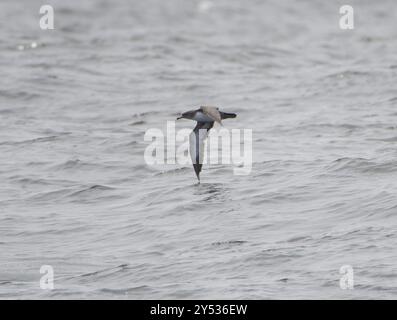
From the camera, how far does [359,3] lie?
41.5m

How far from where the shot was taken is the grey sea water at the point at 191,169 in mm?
12961

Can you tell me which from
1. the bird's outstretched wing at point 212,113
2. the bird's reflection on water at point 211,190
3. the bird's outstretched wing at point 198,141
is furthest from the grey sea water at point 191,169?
the bird's outstretched wing at point 212,113

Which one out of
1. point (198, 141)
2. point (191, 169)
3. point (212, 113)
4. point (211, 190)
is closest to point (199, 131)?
point (198, 141)

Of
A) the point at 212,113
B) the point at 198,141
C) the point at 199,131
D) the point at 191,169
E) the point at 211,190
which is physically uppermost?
the point at 212,113

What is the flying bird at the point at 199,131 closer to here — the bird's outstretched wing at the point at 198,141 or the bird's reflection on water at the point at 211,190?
the bird's outstretched wing at the point at 198,141

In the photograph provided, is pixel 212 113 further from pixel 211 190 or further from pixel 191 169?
pixel 191 169

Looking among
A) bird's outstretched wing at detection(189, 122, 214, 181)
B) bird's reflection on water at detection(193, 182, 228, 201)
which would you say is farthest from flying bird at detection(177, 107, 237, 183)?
bird's reflection on water at detection(193, 182, 228, 201)

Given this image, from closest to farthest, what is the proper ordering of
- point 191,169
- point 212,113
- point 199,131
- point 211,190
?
point 212,113 → point 211,190 → point 199,131 → point 191,169

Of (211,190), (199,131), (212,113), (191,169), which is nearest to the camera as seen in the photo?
(212,113)

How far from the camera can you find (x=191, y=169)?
18.3 metres

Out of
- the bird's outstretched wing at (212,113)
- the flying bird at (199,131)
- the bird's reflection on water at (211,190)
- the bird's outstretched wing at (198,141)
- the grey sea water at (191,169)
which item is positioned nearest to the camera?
the grey sea water at (191,169)

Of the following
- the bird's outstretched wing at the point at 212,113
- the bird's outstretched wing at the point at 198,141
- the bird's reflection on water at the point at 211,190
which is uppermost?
the bird's outstretched wing at the point at 212,113

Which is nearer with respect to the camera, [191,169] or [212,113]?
[212,113]

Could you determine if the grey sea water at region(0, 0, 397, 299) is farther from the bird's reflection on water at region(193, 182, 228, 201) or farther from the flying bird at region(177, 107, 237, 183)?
the flying bird at region(177, 107, 237, 183)
